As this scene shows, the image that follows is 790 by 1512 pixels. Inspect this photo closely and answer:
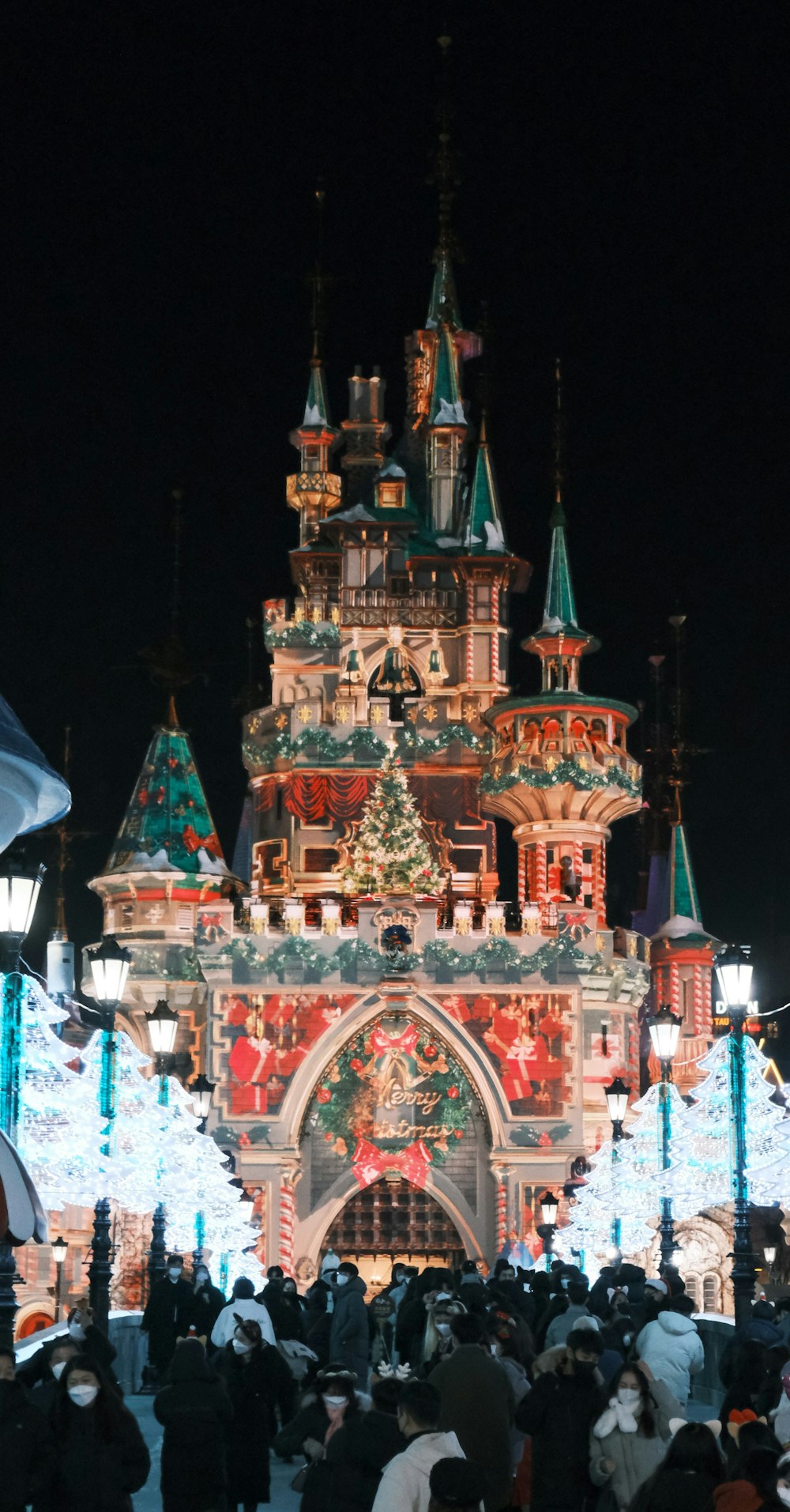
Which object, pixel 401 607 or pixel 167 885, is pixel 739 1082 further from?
pixel 401 607

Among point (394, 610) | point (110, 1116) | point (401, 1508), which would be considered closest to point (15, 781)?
point (401, 1508)

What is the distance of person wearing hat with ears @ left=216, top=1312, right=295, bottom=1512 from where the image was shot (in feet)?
47.2

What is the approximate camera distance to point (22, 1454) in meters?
10.1

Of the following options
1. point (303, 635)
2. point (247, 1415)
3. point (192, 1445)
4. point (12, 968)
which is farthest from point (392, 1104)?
point (192, 1445)

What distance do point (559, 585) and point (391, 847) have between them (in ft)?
28.8

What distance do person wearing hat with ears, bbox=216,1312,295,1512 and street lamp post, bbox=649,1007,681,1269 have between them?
11.5 meters

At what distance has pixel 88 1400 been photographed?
10.2 meters

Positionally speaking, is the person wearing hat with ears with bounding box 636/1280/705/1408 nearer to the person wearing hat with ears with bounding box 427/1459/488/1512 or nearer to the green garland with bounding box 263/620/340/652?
the person wearing hat with ears with bounding box 427/1459/488/1512

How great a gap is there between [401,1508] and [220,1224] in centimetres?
2820

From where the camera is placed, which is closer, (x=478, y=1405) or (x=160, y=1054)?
(x=478, y=1405)

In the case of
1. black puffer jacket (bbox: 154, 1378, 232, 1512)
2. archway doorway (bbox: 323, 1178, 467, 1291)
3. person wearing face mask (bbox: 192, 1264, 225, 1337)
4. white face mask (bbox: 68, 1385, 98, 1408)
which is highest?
archway doorway (bbox: 323, 1178, 467, 1291)

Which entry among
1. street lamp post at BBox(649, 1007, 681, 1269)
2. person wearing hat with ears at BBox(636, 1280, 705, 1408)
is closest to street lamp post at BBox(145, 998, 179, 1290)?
street lamp post at BBox(649, 1007, 681, 1269)

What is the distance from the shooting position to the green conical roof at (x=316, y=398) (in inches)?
2574

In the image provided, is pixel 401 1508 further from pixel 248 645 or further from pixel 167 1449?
pixel 248 645
